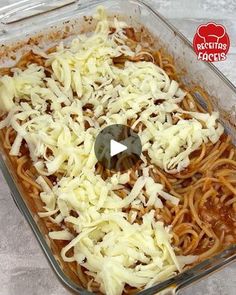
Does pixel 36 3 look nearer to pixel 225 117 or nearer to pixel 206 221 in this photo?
pixel 225 117

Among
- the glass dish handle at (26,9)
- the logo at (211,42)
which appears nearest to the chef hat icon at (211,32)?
the logo at (211,42)

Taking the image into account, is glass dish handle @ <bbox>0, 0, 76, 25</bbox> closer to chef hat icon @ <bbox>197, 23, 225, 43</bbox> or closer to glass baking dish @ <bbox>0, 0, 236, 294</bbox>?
glass baking dish @ <bbox>0, 0, 236, 294</bbox>

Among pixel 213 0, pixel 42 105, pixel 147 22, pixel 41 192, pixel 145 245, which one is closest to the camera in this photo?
pixel 145 245

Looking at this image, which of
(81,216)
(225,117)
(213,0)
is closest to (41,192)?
(81,216)

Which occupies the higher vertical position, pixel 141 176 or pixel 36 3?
pixel 36 3

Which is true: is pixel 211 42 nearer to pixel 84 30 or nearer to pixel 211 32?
pixel 211 32

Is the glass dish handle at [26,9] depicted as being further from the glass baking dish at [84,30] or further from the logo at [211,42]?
the logo at [211,42]
